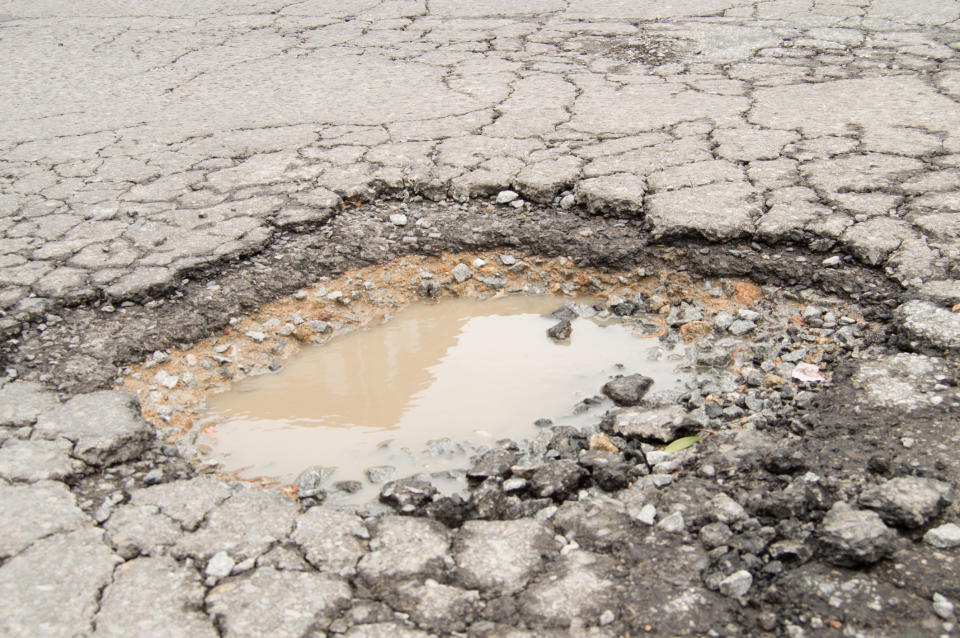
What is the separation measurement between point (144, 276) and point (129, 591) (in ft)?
5.17

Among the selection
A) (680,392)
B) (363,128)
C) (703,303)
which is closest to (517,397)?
(680,392)

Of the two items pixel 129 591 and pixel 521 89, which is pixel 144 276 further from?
pixel 521 89

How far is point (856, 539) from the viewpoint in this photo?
159 cm

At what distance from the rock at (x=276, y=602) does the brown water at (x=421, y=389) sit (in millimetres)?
523

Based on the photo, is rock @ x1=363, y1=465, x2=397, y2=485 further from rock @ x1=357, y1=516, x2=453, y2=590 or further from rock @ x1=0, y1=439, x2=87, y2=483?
rock @ x1=0, y1=439, x2=87, y2=483

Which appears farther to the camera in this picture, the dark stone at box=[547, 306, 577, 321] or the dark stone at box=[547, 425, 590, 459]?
the dark stone at box=[547, 306, 577, 321]

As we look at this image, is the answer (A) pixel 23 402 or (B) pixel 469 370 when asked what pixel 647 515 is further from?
(A) pixel 23 402

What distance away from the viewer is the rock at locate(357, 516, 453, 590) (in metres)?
1.72

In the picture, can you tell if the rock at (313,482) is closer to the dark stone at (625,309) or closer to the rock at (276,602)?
the rock at (276,602)

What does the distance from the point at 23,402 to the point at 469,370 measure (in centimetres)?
142

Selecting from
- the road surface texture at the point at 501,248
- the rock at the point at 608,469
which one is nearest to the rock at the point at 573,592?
the road surface texture at the point at 501,248

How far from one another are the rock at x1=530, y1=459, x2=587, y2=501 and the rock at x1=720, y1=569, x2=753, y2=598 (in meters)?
0.50

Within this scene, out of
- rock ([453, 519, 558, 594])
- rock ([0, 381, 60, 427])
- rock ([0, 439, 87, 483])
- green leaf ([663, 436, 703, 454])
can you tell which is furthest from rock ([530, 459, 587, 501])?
rock ([0, 381, 60, 427])

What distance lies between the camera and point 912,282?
2559mm
